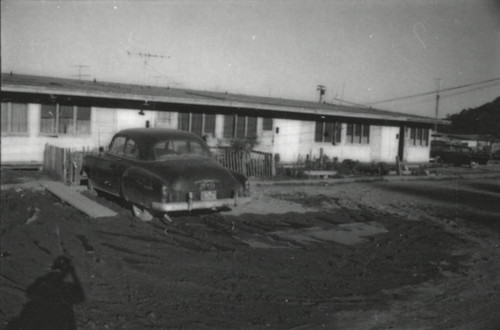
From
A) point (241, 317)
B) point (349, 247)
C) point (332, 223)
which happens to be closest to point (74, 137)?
point (332, 223)

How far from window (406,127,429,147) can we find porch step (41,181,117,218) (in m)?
19.9

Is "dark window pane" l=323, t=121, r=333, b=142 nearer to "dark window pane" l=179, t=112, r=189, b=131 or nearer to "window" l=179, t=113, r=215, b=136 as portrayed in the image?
"window" l=179, t=113, r=215, b=136

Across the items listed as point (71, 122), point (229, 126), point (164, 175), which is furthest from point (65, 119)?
point (164, 175)

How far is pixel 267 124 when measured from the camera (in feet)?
66.6

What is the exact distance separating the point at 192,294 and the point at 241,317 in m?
0.78

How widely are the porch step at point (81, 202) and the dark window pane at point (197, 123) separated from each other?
25.3 ft

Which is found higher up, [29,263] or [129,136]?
[129,136]

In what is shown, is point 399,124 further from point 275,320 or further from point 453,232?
point 275,320

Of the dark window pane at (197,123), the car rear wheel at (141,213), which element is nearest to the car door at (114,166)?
the car rear wheel at (141,213)

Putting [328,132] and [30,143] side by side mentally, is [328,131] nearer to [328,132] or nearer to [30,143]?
[328,132]

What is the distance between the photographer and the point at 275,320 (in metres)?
4.23

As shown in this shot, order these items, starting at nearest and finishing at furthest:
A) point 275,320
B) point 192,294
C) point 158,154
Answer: point 275,320 → point 192,294 → point 158,154

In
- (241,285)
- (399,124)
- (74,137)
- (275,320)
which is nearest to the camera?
(275,320)

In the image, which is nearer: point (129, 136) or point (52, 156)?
point (129, 136)
